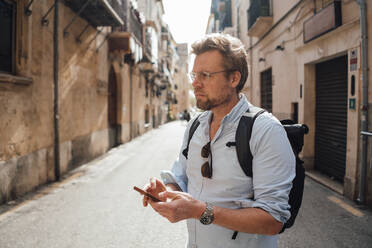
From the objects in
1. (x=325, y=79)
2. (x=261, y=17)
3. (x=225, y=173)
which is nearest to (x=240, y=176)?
(x=225, y=173)

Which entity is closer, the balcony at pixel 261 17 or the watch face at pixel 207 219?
the watch face at pixel 207 219

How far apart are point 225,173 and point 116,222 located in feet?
10.7

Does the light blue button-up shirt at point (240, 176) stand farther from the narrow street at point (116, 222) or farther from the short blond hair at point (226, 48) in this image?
the narrow street at point (116, 222)

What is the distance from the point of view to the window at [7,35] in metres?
5.24

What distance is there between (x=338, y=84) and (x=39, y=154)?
6.80m

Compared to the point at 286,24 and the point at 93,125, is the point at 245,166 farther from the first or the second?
the point at 93,125

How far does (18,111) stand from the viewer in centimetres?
548

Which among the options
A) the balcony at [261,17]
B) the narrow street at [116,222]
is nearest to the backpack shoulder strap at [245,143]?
the narrow street at [116,222]

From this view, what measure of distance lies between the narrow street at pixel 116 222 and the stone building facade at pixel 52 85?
90cm

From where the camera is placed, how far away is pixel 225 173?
1.40m

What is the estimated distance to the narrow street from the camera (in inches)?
140

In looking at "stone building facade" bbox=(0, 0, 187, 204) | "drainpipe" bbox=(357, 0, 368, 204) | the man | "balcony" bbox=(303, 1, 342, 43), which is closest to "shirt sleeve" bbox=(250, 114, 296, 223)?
the man

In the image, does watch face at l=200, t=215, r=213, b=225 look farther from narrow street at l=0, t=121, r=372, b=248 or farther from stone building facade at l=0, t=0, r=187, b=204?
stone building facade at l=0, t=0, r=187, b=204

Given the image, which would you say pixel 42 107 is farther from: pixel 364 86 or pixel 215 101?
pixel 364 86
